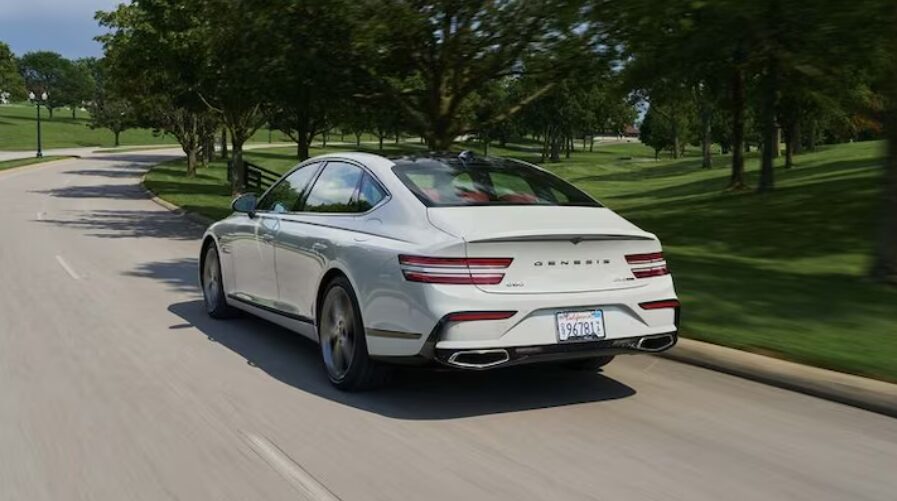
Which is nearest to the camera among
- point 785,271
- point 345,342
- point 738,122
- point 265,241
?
point 345,342

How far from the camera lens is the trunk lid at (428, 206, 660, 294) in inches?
209

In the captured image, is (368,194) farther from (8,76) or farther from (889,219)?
(8,76)

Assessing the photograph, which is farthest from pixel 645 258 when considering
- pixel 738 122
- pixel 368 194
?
pixel 738 122

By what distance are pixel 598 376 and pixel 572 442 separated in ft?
5.39

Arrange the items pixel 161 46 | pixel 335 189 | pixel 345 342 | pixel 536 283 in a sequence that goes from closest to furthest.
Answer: pixel 536 283
pixel 345 342
pixel 335 189
pixel 161 46

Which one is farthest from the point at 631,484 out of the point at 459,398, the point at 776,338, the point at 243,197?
the point at 243,197

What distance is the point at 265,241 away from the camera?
741 centimetres

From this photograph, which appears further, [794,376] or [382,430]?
[794,376]

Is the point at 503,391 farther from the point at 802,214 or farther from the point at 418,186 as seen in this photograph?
the point at 802,214

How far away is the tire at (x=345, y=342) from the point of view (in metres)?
5.77

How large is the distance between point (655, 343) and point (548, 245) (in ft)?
3.30

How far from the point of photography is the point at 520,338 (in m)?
5.25

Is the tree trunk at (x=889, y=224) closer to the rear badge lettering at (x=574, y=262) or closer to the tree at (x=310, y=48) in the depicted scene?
the rear badge lettering at (x=574, y=262)

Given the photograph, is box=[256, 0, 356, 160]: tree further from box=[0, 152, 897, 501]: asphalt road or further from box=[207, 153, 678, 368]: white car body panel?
box=[207, 153, 678, 368]: white car body panel
